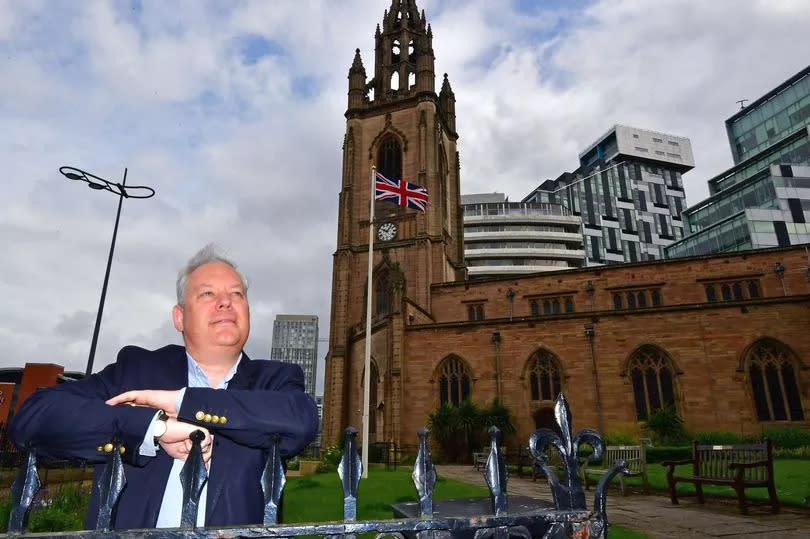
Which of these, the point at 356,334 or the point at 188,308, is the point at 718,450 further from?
the point at 356,334

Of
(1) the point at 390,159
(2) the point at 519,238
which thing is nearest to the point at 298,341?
(2) the point at 519,238

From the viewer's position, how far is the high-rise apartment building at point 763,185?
64.5 meters

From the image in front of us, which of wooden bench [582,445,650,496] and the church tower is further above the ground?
the church tower

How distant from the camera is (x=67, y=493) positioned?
9164mm

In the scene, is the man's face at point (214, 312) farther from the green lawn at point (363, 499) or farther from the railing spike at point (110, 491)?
the green lawn at point (363, 499)

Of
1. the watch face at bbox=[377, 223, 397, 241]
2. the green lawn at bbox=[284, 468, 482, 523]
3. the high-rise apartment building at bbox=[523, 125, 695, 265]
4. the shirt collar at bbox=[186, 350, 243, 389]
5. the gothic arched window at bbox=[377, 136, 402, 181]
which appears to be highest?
the high-rise apartment building at bbox=[523, 125, 695, 265]

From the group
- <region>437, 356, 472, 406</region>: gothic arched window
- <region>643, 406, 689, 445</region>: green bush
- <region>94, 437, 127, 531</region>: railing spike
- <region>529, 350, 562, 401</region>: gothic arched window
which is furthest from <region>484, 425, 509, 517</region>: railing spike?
<region>437, 356, 472, 406</region>: gothic arched window

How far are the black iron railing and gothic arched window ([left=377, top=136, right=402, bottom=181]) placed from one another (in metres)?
35.6

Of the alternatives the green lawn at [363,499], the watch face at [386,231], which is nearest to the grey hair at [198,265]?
the green lawn at [363,499]

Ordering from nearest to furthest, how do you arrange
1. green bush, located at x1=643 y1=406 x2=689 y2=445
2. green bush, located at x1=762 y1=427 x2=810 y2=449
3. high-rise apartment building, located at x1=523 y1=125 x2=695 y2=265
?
green bush, located at x1=762 y1=427 x2=810 y2=449
green bush, located at x1=643 y1=406 x2=689 y2=445
high-rise apartment building, located at x1=523 y1=125 x2=695 y2=265

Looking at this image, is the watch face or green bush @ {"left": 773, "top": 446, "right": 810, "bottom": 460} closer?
green bush @ {"left": 773, "top": 446, "right": 810, "bottom": 460}

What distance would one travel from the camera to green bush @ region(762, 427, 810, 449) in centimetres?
1777

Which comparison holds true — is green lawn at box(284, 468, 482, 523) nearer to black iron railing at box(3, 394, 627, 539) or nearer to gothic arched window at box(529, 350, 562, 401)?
black iron railing at box(3, 394, 627, 539)

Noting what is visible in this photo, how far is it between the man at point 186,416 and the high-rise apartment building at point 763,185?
7374 cm
